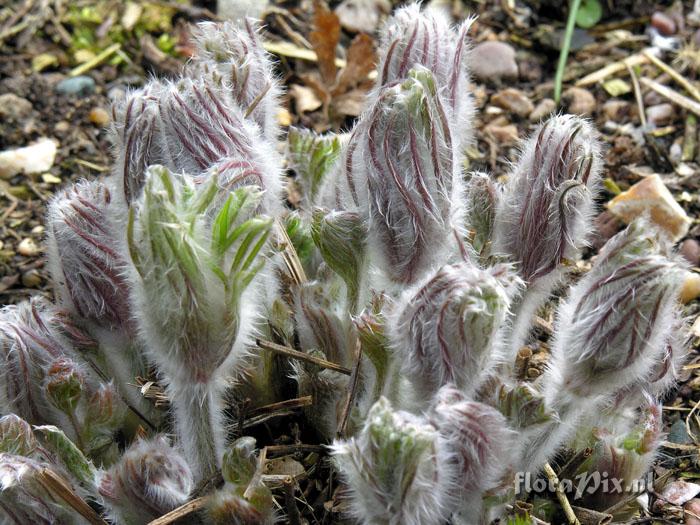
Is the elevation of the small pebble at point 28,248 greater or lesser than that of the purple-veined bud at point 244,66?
lesser

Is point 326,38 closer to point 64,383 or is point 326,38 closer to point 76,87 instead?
point 76,87

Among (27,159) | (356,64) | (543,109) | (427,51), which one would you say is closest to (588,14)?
(543,109)

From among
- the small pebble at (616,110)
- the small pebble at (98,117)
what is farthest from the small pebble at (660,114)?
the small pebble at (98,117)

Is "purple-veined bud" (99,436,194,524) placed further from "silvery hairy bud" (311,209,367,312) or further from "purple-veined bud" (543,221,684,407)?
"purple-veined bud" (543,221,684,407)

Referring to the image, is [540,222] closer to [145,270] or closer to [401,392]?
[401,392]

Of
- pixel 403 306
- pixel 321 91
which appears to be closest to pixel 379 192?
pixel 403 306

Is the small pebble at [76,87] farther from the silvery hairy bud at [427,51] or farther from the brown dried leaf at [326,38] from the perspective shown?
the silvery hairy bud at [427,51]

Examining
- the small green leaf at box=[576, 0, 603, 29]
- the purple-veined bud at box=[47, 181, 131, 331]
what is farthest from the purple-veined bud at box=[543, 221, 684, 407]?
the small green leaf at box=[576, 0, 603, 29]
